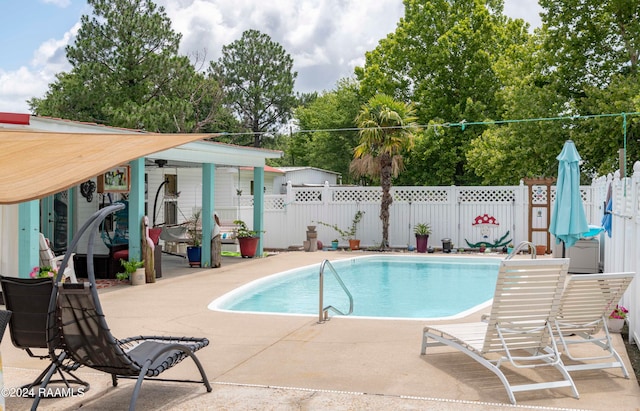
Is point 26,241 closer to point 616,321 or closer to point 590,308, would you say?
point 590,308

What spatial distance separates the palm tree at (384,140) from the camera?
18.4 metres

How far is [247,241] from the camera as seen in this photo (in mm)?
16156

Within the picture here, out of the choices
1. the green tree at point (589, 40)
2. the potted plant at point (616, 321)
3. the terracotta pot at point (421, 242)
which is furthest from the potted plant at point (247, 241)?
the green tree at point (589, 40)

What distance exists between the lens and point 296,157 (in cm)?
4753

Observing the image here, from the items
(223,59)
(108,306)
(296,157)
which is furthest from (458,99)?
(108,306)

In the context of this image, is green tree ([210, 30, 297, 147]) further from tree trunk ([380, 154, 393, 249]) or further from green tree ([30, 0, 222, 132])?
tree trunk ([380, 154, 393, 249])

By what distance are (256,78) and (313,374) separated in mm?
33789

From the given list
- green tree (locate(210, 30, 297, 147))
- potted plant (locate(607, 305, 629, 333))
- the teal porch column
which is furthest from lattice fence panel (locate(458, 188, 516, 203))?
green tree (locate(210, 30, 297, 147))

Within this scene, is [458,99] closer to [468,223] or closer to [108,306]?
[468,223]

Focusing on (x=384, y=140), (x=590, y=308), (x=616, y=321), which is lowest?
(x=616, y=321)

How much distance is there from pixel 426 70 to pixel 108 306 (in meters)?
23.0

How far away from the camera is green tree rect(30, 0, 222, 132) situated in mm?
27453

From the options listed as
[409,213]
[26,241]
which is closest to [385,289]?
[26,241]

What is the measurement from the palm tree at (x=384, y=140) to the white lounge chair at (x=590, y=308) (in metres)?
12.5
